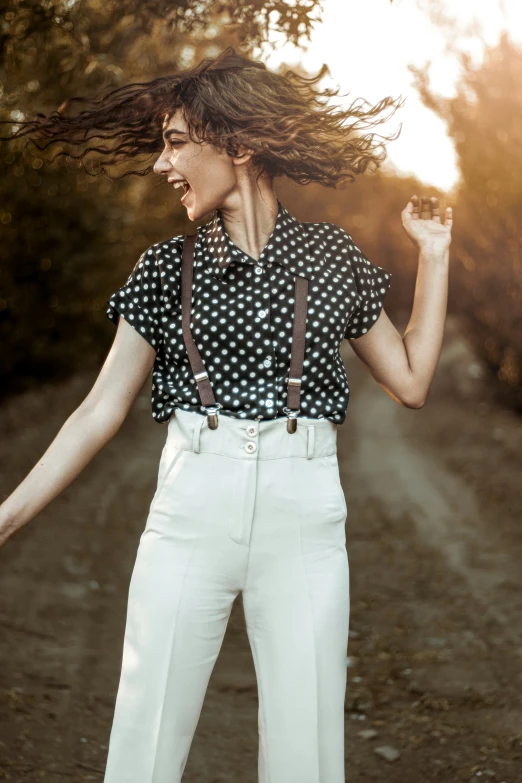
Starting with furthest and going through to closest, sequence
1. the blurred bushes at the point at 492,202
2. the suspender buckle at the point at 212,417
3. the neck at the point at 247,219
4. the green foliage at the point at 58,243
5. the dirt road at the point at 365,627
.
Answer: the green foliage at the point at 58,243 < the blurred bushes at the point at 492,202 < the dirt road at the point at 365,627 < the neck at the point at 247,219 < the suspender buckle at the point at 212,417

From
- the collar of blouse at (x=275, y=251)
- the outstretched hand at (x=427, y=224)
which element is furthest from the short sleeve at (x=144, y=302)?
the outstretched hand at (x=427, y=224)

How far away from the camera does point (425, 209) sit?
2.64 m

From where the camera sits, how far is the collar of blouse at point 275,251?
2379mm

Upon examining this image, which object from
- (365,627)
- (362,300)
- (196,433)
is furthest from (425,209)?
(365,627)

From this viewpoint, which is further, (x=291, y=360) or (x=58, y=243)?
(x=58, y=243)

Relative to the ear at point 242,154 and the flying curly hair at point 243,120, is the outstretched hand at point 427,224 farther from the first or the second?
the ear at point 242,154

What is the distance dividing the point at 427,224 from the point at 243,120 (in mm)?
542

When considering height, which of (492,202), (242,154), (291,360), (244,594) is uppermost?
(492,202)

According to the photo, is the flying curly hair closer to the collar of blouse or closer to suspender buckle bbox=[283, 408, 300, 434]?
the collar of blouse

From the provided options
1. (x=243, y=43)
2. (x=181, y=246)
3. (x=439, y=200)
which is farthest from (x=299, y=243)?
(x=243, y=43)

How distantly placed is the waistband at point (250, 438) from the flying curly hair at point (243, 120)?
2.00ft

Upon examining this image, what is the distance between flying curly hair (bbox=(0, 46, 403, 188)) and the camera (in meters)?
2.38

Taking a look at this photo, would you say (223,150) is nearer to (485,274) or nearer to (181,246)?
(181,246)

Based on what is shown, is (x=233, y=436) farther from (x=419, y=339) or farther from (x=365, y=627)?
(x=365, y=627)
